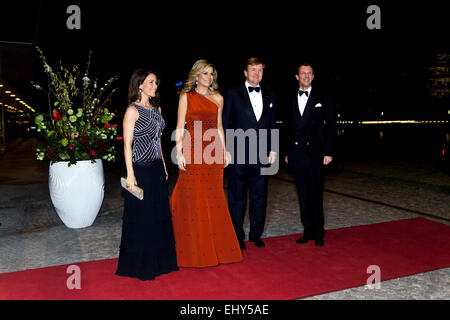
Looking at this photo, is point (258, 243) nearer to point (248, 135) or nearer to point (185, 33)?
point (248, 135)

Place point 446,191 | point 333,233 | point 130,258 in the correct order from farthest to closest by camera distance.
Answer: point 446,191
point 333,233
point 130,258

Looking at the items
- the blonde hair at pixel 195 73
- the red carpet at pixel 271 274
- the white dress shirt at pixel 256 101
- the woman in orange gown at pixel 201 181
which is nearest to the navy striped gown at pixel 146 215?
the red carpet at pixel 271 274

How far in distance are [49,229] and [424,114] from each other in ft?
152

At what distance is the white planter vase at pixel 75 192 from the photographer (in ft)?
16.7

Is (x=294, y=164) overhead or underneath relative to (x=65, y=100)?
→ underneath

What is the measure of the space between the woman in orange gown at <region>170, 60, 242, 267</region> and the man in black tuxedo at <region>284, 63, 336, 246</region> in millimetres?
939

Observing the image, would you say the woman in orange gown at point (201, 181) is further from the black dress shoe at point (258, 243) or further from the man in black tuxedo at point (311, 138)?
the man in black tuxedo at point (311, 138)

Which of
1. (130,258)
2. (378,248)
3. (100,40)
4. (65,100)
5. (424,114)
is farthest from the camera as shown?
(424,114)

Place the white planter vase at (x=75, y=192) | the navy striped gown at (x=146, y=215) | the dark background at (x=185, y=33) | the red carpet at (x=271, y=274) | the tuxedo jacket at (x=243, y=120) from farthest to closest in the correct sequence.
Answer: the dark background at (x=185, y=33) → the white planter vase at (x=75, y=192) → the tuxedo jacket at (x=243, y=120) → the navy striped gown at (x=146, y=215) → the red carpet at (x=271, y=274)

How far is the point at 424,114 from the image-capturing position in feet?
146

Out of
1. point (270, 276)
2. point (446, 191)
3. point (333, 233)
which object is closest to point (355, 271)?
point (270, 276)

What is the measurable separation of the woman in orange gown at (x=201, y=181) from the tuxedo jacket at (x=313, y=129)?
933 millimetres

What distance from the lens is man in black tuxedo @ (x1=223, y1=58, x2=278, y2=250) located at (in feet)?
13.3
